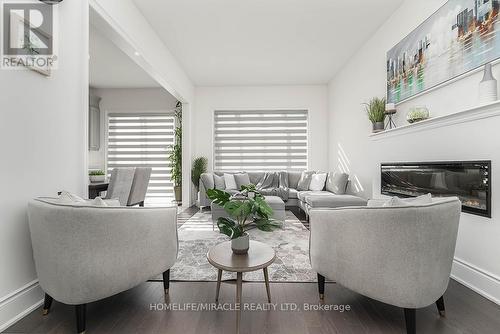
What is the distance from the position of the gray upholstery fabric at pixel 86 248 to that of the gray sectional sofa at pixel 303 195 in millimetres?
2880

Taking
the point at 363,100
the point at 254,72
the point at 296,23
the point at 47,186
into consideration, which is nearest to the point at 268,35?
the point at 296,23

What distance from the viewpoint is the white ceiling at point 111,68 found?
12.9ft

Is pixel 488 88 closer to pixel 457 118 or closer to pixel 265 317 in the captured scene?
pixel 457 118

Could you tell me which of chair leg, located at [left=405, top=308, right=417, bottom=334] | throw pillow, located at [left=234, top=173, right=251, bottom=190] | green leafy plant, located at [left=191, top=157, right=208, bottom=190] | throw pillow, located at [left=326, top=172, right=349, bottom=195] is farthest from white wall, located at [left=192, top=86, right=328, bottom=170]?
chair leg, located at [left=405, top=308, right=417, bottom=334]

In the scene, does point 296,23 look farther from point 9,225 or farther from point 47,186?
point 9,225

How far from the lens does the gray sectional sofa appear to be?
369 centimetres

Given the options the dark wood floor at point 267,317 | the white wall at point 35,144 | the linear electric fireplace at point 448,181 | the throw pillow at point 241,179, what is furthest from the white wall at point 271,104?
the dark wood floor at point 267,317

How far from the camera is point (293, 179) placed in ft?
18.0

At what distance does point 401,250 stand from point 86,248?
1.73 meters

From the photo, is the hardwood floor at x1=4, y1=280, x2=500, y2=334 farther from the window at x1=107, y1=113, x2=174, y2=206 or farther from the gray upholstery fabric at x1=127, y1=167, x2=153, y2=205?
the window at x1=107, y1=113, x2=174, y2=206

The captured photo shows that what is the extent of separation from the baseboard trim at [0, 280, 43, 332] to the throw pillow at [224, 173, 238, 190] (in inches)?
143

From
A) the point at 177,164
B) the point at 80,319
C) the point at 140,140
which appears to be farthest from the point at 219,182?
the point at 80,319

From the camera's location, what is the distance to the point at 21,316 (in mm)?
1499

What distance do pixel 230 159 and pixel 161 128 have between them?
6.55 ft
